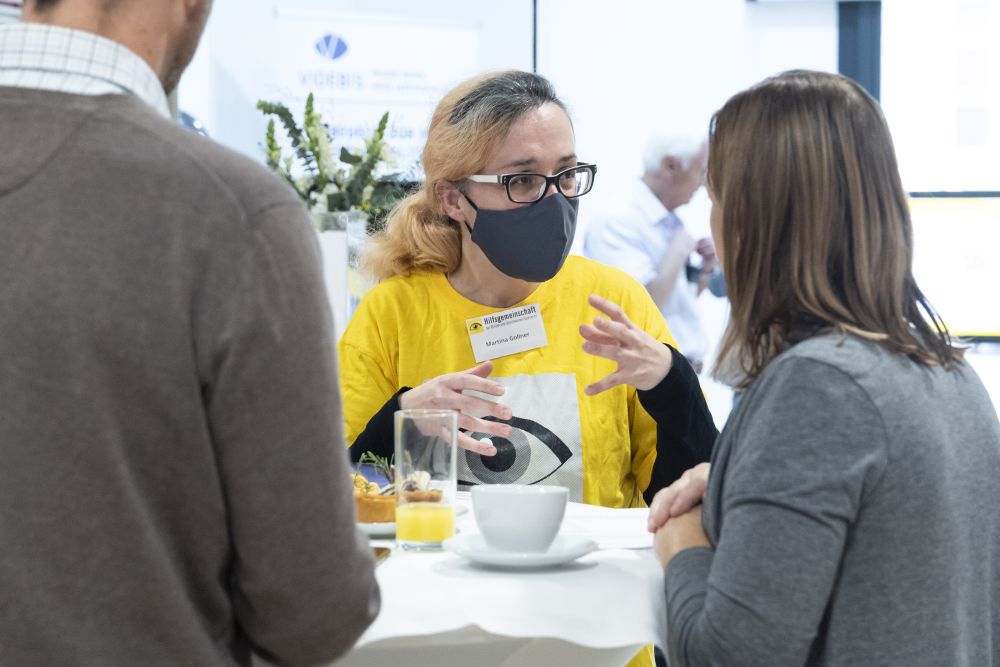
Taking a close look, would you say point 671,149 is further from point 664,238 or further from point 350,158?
point 350,158

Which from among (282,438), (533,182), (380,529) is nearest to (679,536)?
(380,529)

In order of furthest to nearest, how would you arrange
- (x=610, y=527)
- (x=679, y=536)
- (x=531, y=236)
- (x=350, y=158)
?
1. (x=350, y=158)
2. (x=531, y=236)
3. (x=610, y=527)
4. (x=679, y=536)

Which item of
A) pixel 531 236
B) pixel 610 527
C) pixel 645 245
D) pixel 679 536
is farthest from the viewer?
pixel 645 245

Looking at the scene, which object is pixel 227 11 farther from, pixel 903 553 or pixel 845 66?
pixel 903 553

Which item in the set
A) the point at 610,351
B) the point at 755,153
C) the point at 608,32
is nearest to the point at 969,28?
the point at 608,32

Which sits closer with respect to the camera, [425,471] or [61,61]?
[61,61]

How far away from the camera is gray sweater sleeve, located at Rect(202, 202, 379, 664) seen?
3.03ft

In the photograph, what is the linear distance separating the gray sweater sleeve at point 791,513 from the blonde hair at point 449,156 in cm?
128

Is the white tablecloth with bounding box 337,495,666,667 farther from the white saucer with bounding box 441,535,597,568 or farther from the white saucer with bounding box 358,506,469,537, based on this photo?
the white saucer with bounding box 358,506,469,537

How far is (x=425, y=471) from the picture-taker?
1.57 metres

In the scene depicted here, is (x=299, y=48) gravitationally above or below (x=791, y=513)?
above

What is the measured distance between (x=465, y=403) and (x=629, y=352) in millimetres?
311

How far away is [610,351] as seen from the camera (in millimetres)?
2002

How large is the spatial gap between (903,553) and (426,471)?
0.67 meters
